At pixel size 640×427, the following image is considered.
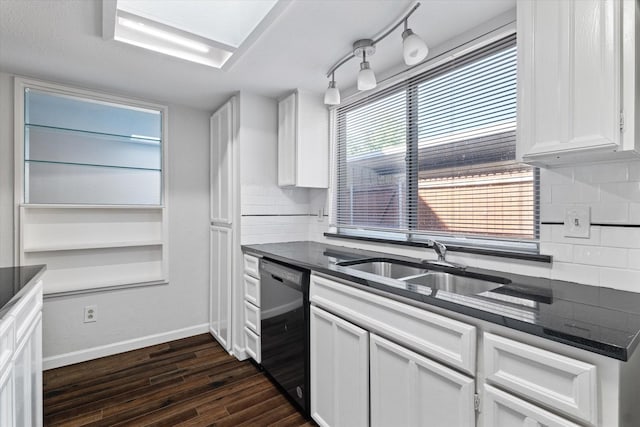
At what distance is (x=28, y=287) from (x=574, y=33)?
229 centimetres

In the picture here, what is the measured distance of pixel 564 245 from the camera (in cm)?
140

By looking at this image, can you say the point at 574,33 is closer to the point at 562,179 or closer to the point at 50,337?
the point at 562,179

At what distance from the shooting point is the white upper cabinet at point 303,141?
2.58 m

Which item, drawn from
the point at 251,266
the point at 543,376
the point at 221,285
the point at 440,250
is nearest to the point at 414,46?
the point at 440,250

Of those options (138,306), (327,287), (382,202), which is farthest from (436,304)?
(138,306)

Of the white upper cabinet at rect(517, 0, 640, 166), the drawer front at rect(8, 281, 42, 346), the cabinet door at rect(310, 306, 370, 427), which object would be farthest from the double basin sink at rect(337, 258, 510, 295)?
the drawer front at rect(8, 281, 42, 346)

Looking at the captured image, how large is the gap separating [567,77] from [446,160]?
34.2 inches

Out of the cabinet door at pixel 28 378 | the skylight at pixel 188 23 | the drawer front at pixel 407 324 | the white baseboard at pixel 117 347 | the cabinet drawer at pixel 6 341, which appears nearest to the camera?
the cabinet drawer at pixel 6 341

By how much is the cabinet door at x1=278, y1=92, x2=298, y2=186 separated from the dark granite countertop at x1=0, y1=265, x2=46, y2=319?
1.68m

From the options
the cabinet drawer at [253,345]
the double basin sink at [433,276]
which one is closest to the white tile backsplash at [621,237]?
the double basin sink at [433,276]

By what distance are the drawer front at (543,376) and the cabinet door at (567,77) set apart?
70 cm

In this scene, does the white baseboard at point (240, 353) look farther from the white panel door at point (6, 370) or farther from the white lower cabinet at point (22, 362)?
the white panel door at point (6, 370)

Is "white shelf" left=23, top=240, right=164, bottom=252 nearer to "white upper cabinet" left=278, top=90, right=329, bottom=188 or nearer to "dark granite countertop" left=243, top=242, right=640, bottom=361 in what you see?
"white upper cabinet" left=278, top=90, right=329, bottom=188

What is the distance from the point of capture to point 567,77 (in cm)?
109
